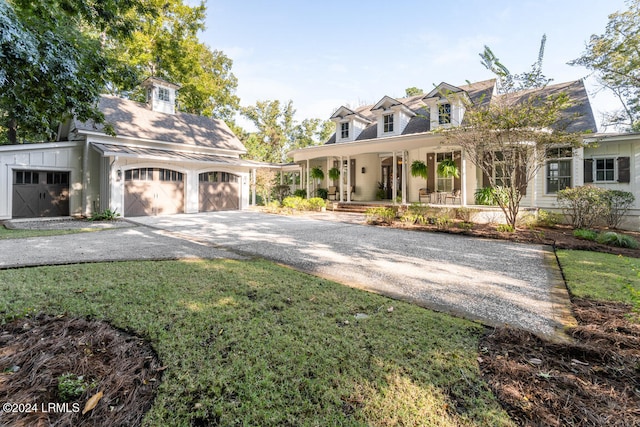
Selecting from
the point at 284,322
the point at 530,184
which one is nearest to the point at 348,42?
the point at 530,184

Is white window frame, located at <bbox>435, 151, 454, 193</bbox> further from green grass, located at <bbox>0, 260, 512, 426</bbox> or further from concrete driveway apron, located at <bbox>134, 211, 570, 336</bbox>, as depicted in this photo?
green grass, located at <bbox>0, 260, 512, 426</bbox>

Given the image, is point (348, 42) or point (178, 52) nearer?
point (348, 42)

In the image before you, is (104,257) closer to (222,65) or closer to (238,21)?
(238,21)

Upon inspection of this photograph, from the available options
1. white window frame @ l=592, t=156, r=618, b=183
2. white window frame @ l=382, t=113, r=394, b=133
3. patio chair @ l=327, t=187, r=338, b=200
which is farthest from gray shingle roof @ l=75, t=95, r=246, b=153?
white window frame @ l=592, t=156, r=618, b=183

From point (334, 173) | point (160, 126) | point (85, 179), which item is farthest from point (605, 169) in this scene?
point (85, 179)

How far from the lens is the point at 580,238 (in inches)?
312

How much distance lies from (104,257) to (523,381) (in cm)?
630

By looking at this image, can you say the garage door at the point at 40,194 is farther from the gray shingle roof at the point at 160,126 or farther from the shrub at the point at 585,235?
the shrub at the point at 585,235

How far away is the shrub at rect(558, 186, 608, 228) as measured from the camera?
8.78 m

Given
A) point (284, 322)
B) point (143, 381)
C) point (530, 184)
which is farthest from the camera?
point (530, 184)

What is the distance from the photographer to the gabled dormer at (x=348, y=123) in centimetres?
1738

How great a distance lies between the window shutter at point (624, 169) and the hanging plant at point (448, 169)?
555 cm

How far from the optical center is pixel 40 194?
12.7 meters

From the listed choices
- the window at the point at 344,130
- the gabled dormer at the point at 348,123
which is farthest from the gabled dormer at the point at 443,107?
the window at the point at 344,130
